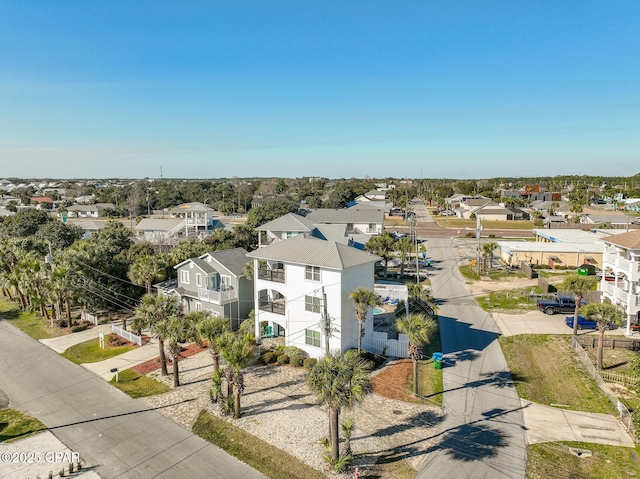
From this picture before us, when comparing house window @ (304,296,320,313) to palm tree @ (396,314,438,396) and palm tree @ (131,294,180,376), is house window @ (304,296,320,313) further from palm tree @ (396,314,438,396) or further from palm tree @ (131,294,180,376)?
palm tree @ (131,294,180,376)

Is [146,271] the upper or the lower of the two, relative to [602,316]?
upper

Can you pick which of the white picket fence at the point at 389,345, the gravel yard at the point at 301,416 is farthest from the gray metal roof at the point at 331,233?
the gravel yard at the point at 301,416

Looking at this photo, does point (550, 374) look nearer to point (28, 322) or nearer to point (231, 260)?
point (231, 260)

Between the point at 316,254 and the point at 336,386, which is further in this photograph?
the point at 316,254

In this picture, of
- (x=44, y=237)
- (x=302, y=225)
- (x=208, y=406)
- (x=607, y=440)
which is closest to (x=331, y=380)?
(x=208, y=406)

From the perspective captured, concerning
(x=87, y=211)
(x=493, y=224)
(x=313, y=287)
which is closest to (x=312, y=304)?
(x=313, y=287)

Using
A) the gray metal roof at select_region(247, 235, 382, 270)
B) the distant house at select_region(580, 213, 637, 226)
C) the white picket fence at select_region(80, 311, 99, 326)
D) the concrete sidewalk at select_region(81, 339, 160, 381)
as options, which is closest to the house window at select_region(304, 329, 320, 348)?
the gray metal roof at select_region(247, 235, 382, 270)

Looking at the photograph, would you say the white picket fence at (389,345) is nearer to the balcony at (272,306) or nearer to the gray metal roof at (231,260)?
the balcony at (272,306)
